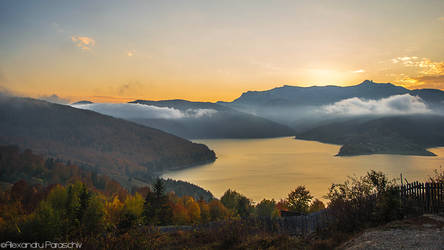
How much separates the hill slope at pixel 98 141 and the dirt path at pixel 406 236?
128 metres

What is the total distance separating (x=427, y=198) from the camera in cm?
905

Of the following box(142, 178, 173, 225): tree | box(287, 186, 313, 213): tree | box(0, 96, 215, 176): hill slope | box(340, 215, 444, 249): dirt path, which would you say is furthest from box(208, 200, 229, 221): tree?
box(0, 96, 215, 176): hill slope

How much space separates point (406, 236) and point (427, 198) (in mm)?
2780

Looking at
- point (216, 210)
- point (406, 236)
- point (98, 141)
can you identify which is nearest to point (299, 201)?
point (216, 210)

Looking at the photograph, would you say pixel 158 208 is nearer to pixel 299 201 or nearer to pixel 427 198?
pixel 299 201

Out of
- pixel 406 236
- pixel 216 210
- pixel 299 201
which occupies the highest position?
pixel 406 236

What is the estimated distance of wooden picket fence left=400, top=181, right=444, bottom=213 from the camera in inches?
352

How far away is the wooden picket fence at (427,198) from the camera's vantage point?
29.3 feet

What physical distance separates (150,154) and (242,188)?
95.0 meters

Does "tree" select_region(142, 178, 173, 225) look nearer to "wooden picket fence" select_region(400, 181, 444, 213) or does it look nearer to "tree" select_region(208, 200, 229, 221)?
"tree" select_region(208, 200, 229, 221)

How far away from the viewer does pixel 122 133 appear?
180 m

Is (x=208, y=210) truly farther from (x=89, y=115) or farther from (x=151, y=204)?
(x=89, y=115)

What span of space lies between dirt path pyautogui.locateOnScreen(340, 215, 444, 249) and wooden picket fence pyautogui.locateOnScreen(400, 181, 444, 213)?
0.61 meters

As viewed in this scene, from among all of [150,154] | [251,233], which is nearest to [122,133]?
[150,154]
